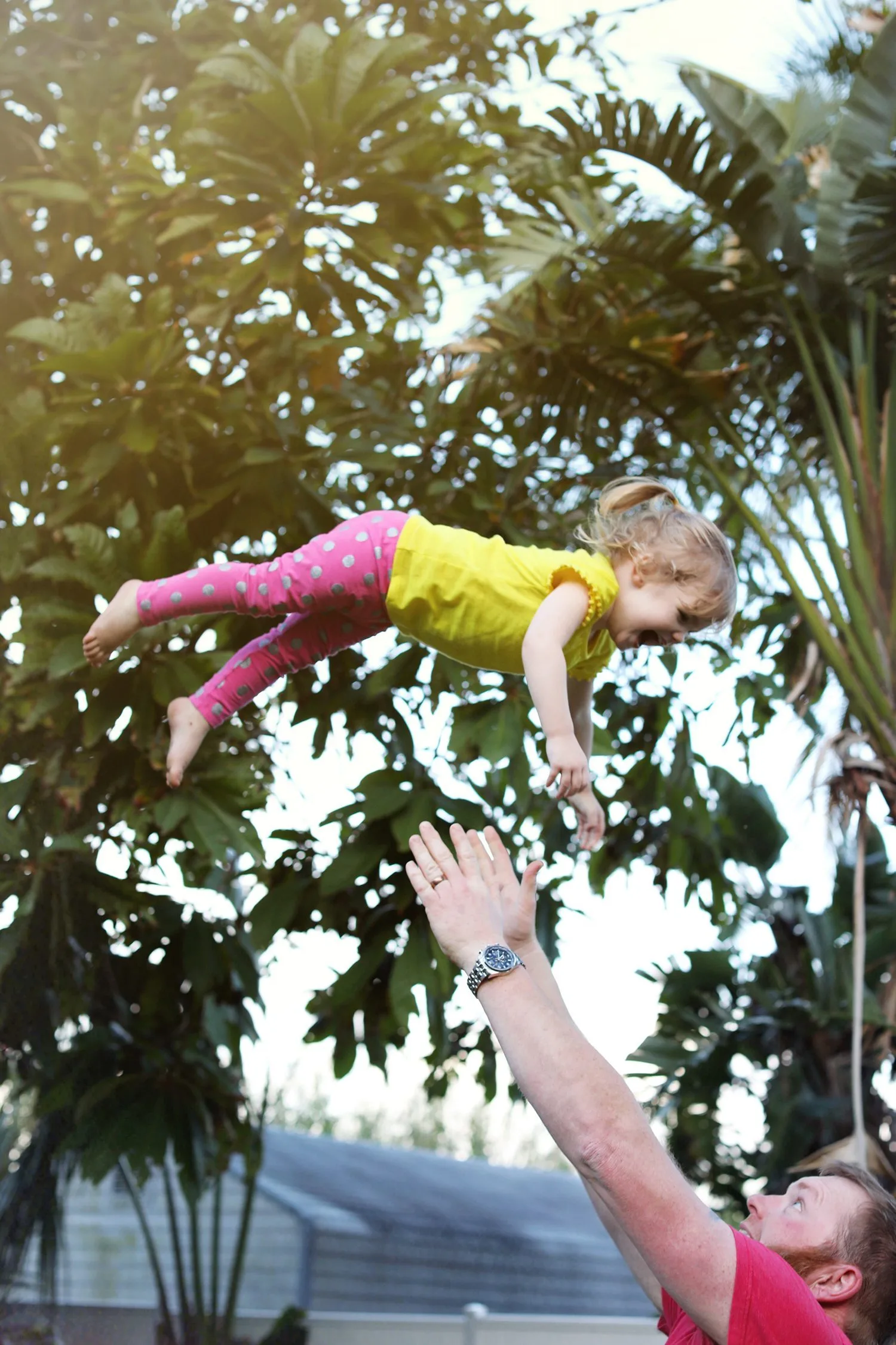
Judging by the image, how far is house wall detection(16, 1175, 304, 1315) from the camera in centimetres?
501

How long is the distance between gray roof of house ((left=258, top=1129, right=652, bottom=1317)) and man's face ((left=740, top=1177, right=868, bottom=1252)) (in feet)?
18.1

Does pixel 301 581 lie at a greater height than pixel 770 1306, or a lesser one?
greater

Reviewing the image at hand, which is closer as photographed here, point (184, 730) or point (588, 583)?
point (588, 583)

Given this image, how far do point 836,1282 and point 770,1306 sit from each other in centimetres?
25

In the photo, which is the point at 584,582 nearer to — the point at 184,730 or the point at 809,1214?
the point at 184,730

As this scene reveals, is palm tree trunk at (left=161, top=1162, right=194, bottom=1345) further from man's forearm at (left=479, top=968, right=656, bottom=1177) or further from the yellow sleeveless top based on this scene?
man's forearm at (left=479, top=968, right=656, bottom=1177)

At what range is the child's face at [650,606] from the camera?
5.30 ft

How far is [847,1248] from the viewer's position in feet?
3.87

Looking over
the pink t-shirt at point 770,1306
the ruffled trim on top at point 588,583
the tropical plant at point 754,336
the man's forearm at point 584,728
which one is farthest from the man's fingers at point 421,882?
the tropical plant at point 754,336

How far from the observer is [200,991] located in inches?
124

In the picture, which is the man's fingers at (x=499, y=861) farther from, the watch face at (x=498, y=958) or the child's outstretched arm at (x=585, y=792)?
the child's outstretched arm at (x=585, y=792)

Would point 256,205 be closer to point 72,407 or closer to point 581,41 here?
point 72,407

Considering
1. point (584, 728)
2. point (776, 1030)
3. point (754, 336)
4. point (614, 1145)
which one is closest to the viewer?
point (614, 1145)

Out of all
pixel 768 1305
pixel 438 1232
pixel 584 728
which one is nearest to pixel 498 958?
pixel 768 1305
